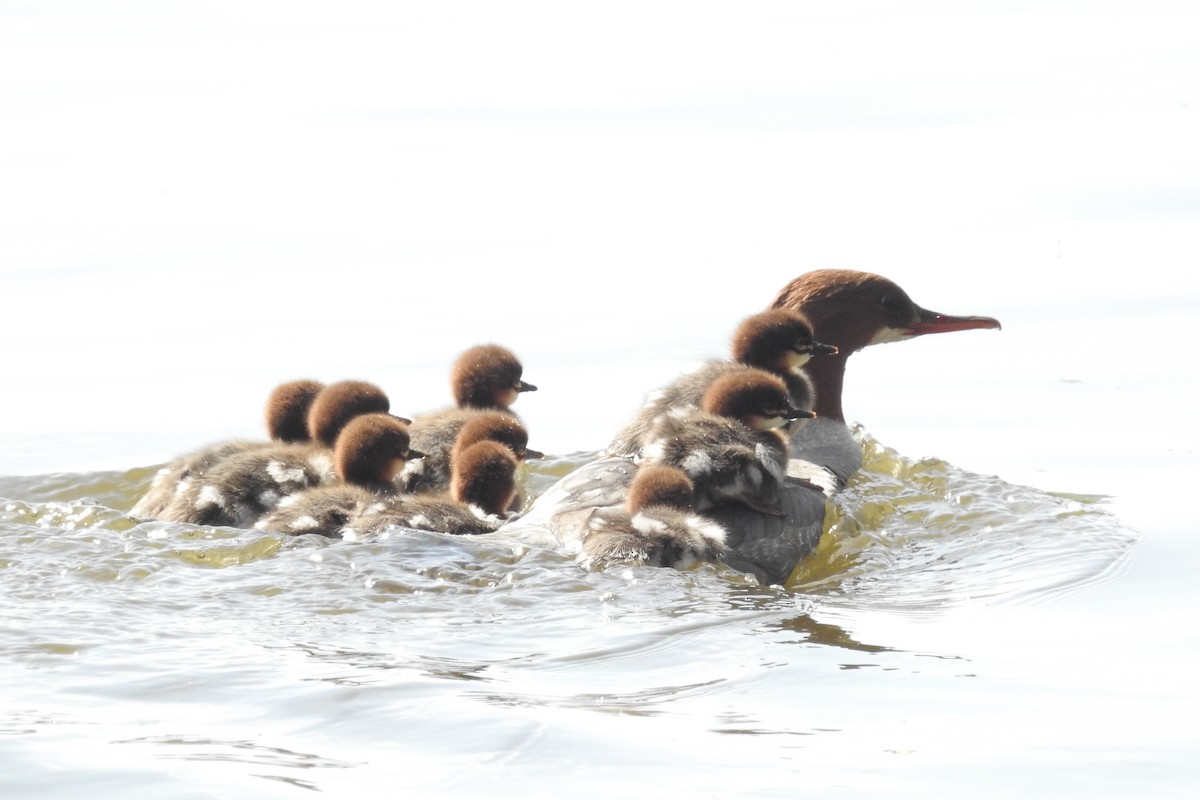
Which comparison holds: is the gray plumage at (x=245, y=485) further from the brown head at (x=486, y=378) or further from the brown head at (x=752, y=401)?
the brown head at (x=752, y=401)

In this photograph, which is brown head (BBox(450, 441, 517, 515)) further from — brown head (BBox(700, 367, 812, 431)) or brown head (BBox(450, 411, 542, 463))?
brown head (BBox(700, 367, 812, 431))

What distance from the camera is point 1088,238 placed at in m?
9.78

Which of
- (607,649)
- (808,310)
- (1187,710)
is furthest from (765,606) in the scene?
(808,310)

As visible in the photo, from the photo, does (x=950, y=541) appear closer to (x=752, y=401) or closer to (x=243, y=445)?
(x=752, y=401)

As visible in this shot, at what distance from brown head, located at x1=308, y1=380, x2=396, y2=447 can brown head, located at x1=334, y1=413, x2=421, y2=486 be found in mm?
311

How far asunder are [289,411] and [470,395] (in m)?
0.67

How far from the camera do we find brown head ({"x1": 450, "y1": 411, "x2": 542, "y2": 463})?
691 centimetres

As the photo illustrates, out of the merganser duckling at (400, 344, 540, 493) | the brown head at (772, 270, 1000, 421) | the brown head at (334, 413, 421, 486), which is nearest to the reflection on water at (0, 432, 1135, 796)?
the brown head at (334, 413, 421, 486)

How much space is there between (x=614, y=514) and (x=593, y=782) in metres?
2.03

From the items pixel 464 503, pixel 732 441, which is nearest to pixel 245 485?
pixel 464 503

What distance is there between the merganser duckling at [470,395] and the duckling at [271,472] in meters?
0.20

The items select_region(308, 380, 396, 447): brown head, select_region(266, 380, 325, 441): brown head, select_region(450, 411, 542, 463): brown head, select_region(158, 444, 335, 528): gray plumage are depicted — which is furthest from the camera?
select_region(266, 380, 325, 441): brown head

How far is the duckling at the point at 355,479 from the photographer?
6.28 meters

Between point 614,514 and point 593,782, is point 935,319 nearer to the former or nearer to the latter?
point 614,514
